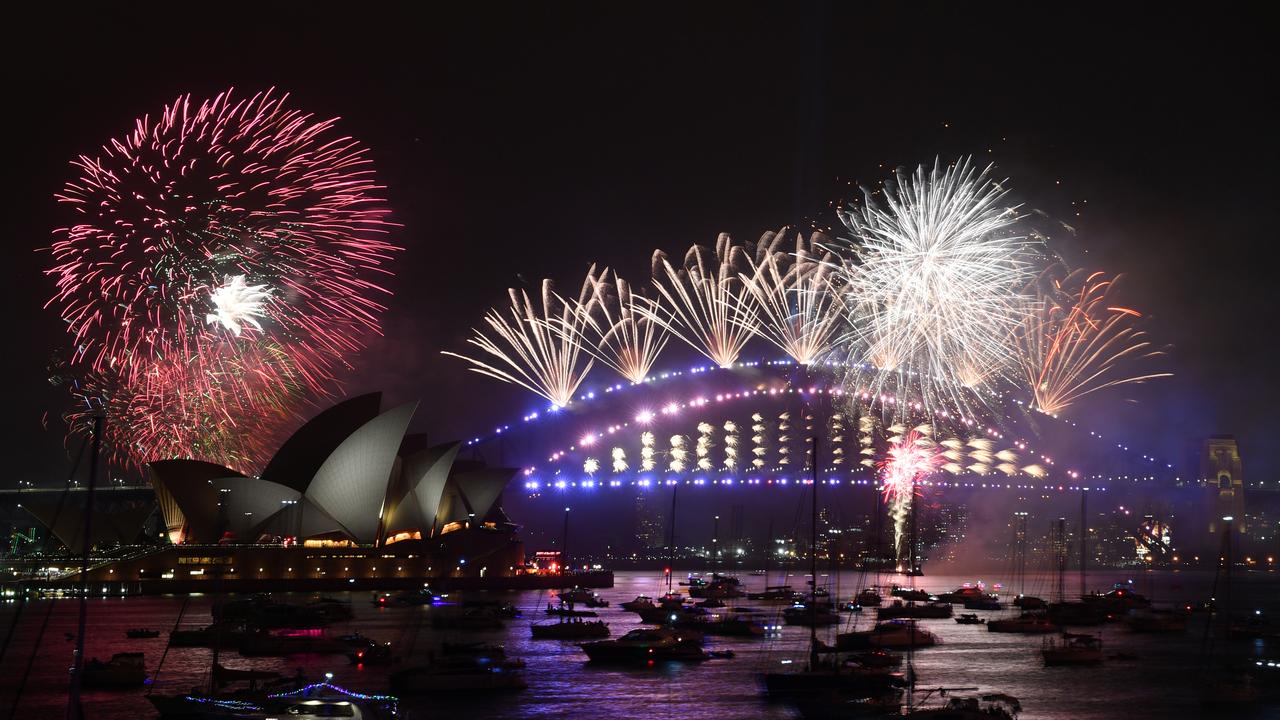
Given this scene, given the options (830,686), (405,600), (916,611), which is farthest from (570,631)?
(916,611)

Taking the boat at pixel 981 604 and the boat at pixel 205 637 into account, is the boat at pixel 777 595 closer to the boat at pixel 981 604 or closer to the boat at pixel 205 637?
the boat at pixel 981 604

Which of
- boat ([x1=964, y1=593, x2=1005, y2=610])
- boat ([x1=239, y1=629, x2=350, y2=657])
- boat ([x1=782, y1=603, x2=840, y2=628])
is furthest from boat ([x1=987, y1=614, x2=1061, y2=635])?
boat ([x1=239, y1=629, x2=350, y2=657])

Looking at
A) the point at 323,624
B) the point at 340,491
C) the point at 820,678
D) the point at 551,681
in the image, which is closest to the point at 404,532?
the point at 340,491

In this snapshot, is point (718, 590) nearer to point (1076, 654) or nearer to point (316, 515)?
point (316, 515)

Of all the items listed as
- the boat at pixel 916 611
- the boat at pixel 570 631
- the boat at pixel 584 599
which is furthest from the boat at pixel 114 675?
the boat at pixel 916 611

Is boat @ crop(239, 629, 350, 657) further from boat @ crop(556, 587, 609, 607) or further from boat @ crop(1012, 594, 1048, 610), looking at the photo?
boat @ crop(1012, 594, 1048, 610)

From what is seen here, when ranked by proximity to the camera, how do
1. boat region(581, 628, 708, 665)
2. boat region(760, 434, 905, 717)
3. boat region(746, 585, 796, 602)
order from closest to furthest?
boat region(760, 434, 905, 717) → boat region(581, 628, 708, 665) → boat region(746, 585, 796, 602)

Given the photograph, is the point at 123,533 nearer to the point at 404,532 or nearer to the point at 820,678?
the point at 404,532
